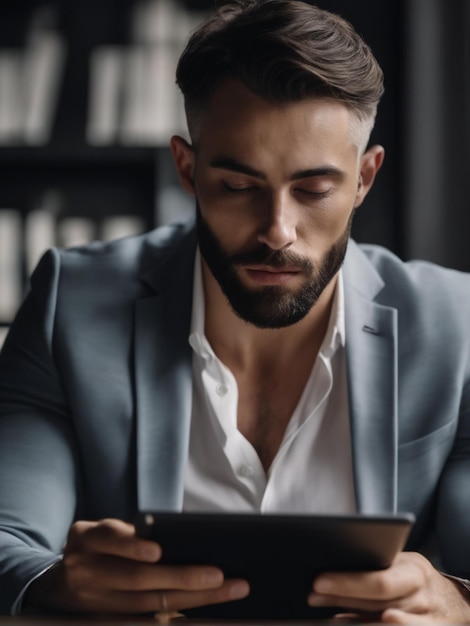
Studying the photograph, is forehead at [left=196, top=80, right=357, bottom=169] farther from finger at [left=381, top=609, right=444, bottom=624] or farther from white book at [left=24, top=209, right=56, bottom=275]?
white book at [left=24, top=209, right=56, bottom=275]

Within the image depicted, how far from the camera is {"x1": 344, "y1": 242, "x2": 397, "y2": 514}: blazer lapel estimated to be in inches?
64.8

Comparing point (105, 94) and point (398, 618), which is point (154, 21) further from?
point (398, 618)

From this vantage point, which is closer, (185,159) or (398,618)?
(398,618)

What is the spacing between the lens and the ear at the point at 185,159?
71.0 inches

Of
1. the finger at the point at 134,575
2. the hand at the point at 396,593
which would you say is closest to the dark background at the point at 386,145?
the hand at the point at 396,593

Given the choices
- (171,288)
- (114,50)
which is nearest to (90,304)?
(171,288)

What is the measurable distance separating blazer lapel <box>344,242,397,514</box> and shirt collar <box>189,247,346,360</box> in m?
0.01

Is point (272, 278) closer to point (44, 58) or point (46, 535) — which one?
point (46, 535)

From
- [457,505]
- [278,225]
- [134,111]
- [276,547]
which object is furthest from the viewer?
[134,111]

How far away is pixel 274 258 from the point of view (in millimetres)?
1587

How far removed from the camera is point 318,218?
63.2 inches

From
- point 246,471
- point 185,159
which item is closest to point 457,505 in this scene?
point 246,471

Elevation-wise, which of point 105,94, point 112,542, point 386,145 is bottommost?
point 112,542

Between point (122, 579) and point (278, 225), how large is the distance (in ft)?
1.96
